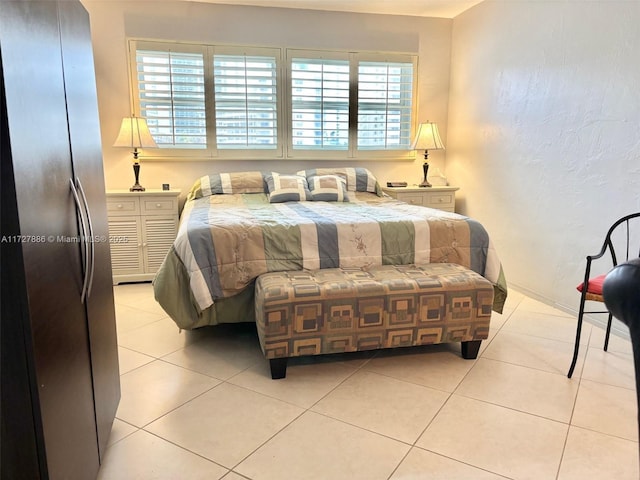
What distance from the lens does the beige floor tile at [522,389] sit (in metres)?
1.93

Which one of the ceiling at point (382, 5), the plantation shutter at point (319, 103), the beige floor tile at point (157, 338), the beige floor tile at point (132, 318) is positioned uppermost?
Answer: the ceiling at point (382, 5)

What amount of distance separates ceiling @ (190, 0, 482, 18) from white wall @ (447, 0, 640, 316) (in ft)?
0.56

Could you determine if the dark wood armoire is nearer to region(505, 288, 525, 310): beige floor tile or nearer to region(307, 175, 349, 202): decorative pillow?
region(307, 175, 349, 202): decorative pillow

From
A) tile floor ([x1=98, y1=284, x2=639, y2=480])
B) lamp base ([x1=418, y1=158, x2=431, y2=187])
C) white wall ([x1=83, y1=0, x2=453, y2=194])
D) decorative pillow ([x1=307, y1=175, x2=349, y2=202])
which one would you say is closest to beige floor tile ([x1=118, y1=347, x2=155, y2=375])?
tile floor ([x1=98, y1=284, x2=639, y2=480])

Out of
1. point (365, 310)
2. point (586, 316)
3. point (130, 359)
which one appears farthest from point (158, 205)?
point (586, 316)

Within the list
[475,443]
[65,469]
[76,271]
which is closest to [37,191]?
[76,271]

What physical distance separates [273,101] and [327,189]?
112 cm

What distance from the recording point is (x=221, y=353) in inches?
97.3

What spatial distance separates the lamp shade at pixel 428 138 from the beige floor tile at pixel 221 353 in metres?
2.63

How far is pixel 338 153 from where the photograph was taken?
455 cm

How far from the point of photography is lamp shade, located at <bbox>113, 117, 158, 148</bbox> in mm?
3758

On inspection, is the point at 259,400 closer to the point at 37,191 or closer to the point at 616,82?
the point at 37,191

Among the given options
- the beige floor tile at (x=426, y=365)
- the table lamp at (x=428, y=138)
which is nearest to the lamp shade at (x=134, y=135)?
the table lamp at (x=428, y=138)

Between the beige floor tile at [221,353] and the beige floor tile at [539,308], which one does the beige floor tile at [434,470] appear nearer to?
the beige floor tile at [221,353]
